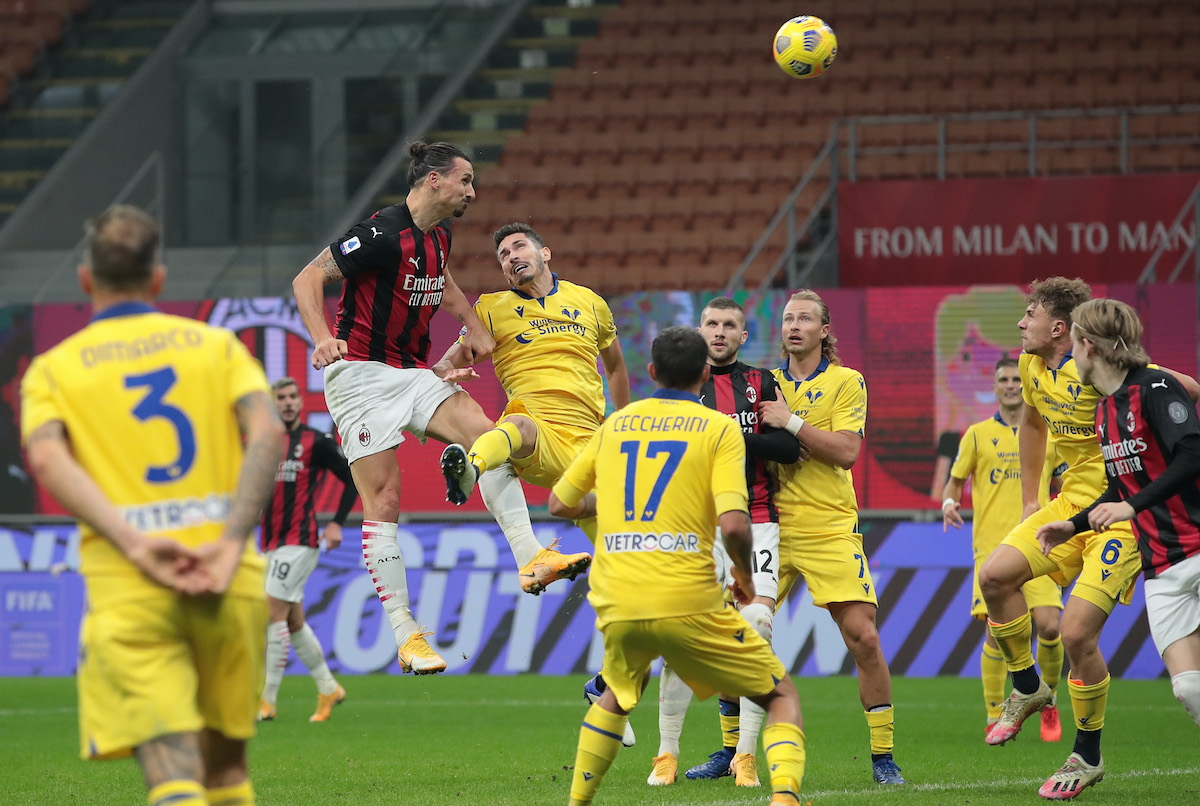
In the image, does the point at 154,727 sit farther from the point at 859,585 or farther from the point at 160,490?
the point at 859,585

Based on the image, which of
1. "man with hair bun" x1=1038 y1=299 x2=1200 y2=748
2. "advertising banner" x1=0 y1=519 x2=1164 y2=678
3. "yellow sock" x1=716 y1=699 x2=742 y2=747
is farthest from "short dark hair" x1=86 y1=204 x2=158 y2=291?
"advertising banner" x1=0 y1=519 x2=1164 y2=678

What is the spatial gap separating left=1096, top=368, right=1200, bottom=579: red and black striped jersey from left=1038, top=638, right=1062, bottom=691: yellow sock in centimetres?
272

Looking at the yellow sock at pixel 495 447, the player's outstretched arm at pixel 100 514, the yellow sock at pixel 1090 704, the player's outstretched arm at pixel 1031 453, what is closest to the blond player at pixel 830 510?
the yellow sock at pixel 1090 704

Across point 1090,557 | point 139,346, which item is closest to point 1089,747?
point 1090,557

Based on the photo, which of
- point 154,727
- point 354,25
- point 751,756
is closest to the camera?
point 154,727

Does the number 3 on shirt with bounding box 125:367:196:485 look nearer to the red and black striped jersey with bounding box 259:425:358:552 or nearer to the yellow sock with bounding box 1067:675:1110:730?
the yellow sock with bounding box 1067:675:1110:730

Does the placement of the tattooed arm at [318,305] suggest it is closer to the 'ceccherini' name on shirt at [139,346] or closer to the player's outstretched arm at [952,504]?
the 'ceccherini' name on shirt at [139,346]

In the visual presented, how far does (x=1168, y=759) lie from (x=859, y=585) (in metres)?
2.38

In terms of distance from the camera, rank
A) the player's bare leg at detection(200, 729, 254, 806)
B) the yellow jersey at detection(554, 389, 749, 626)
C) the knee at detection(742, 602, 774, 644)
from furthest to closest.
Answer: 1. the knee at detection(742, 602, 774, 644)
2. the yellow jersey at detection(554, 389, 749, 626)
3. the player's bare leg at detection(200, 729, 254, 806)

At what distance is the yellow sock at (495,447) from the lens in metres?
7.07

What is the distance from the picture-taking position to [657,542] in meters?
5.32

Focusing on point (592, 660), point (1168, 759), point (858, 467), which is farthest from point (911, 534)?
point (1168, 759)

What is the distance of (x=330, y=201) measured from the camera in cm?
1725

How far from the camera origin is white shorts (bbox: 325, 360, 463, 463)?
7.44 meters
